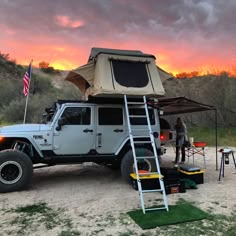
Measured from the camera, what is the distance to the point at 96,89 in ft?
19.2

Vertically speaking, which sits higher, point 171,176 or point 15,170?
point 15,170

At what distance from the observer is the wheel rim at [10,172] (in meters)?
5.57

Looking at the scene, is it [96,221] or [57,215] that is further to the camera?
[57,215]

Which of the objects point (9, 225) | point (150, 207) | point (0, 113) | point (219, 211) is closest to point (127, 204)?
point (150, 207)

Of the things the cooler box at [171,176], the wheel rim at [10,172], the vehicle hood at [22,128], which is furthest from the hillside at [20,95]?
the cooler box at [171,176]

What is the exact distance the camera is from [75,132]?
6121 millimetres

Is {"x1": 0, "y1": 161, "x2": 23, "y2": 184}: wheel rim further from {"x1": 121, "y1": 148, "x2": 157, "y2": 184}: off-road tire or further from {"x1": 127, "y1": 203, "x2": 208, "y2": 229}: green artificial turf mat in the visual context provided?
{"x1": 127, "y1": 203, "x2": 208, "y2": 229}: green artificial turf mat

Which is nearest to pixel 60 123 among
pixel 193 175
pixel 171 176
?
pixel 171 176

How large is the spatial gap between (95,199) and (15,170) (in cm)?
187

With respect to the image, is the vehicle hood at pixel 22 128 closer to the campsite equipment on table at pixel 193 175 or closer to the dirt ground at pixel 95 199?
the dirt ground at pixel 95 199

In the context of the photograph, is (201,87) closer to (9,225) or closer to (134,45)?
(134,45)

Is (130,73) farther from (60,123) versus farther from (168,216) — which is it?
(168,216)

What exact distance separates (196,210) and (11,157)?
3.83m

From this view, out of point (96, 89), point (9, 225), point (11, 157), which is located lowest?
point (9, 225)
